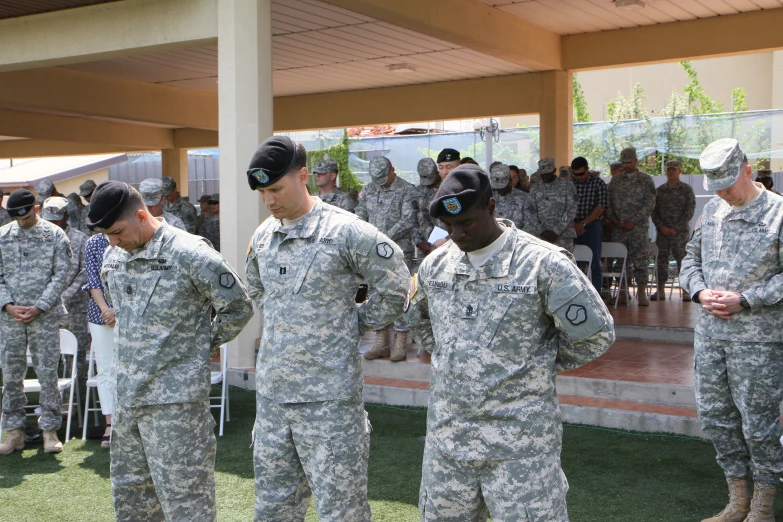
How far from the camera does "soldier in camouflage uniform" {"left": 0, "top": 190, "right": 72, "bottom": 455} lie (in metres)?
6.62

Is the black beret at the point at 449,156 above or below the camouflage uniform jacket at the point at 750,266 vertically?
above

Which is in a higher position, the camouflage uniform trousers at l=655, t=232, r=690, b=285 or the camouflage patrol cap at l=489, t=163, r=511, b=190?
the camouflage patrol cap at l=489, t=163, r=511, b=190

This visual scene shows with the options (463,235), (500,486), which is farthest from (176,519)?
(463,235)

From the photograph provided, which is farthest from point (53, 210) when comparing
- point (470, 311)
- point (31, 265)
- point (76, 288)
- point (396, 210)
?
point (470, 311)

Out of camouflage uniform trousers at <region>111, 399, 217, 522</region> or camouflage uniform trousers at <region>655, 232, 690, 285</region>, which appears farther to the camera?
camouflage uniform trousers at <region>655, 232, 690, 285</region>

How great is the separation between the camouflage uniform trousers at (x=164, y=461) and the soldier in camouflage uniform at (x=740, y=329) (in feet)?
8.55

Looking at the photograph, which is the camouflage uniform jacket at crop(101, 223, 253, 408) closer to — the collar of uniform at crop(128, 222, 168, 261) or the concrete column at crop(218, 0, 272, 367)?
the collar of uniform at crop(128, 222, 168, 261)

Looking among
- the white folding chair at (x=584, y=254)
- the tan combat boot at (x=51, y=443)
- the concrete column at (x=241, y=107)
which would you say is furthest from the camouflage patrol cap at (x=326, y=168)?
the white folding chair at (x=584, y=254)

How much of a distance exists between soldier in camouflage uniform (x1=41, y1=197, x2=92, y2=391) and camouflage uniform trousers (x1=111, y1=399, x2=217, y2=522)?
3591mm

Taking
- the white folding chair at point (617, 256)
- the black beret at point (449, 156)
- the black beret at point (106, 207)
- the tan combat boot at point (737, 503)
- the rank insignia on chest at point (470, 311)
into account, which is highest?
the black beret at point (449, 156)

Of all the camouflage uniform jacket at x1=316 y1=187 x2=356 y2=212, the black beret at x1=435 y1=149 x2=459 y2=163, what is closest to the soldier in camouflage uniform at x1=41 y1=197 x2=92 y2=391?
the camouflage uniform jacket at x1=316 y1=187 x2=356 y2=212

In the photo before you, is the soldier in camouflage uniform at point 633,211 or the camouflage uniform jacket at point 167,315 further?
the soldier in camouflage uniform at point 633,211

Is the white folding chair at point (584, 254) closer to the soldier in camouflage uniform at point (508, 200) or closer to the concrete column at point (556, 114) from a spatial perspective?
the soldier in camouflage uniform at point (508, 200)

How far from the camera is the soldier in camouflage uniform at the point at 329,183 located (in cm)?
856
